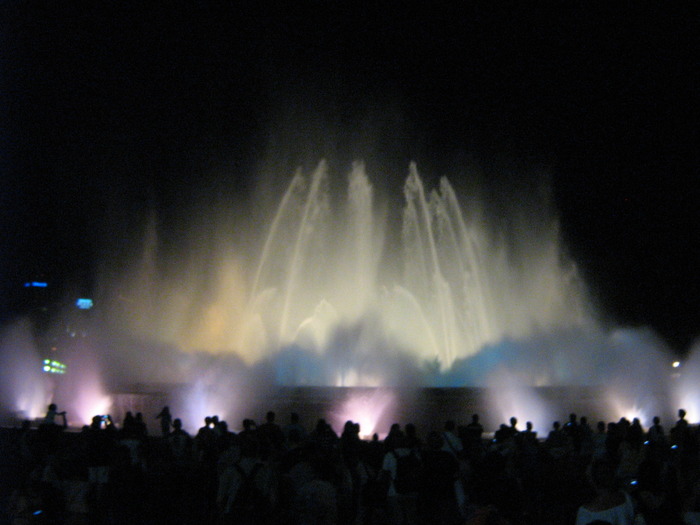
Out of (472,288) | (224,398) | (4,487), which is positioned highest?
(472,288)

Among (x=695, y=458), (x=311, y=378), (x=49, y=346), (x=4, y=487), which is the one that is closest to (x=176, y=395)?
(x=311, y=378)

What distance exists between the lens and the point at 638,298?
5266 cm

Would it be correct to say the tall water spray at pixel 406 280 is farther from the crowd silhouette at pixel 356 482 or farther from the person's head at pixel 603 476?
the person's head at pixel 603 476

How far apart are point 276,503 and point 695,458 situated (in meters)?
5.92

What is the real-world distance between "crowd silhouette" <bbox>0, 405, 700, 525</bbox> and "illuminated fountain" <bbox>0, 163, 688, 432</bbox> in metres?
6.79

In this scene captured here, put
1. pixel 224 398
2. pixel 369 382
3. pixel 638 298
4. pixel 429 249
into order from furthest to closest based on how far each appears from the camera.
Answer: pixel 638 298 → pixel 429 249 → pixel 369 382 → pixel 224 398

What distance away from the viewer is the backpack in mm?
6832

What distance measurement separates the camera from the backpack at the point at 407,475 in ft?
22.4

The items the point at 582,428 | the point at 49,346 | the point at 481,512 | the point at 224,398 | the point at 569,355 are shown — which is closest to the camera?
the point at 481,512

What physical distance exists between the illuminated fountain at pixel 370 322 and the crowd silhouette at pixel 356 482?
22.3 feet

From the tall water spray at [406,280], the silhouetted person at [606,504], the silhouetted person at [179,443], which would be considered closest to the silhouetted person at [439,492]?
the silhouetted person at [606,504]

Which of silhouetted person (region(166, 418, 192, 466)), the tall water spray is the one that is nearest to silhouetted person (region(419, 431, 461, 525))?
silhouetted person (region(166, 418, 192, 466))

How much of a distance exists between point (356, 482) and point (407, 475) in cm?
102

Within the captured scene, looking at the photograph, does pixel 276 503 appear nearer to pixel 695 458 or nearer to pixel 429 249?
pixel 695 458
